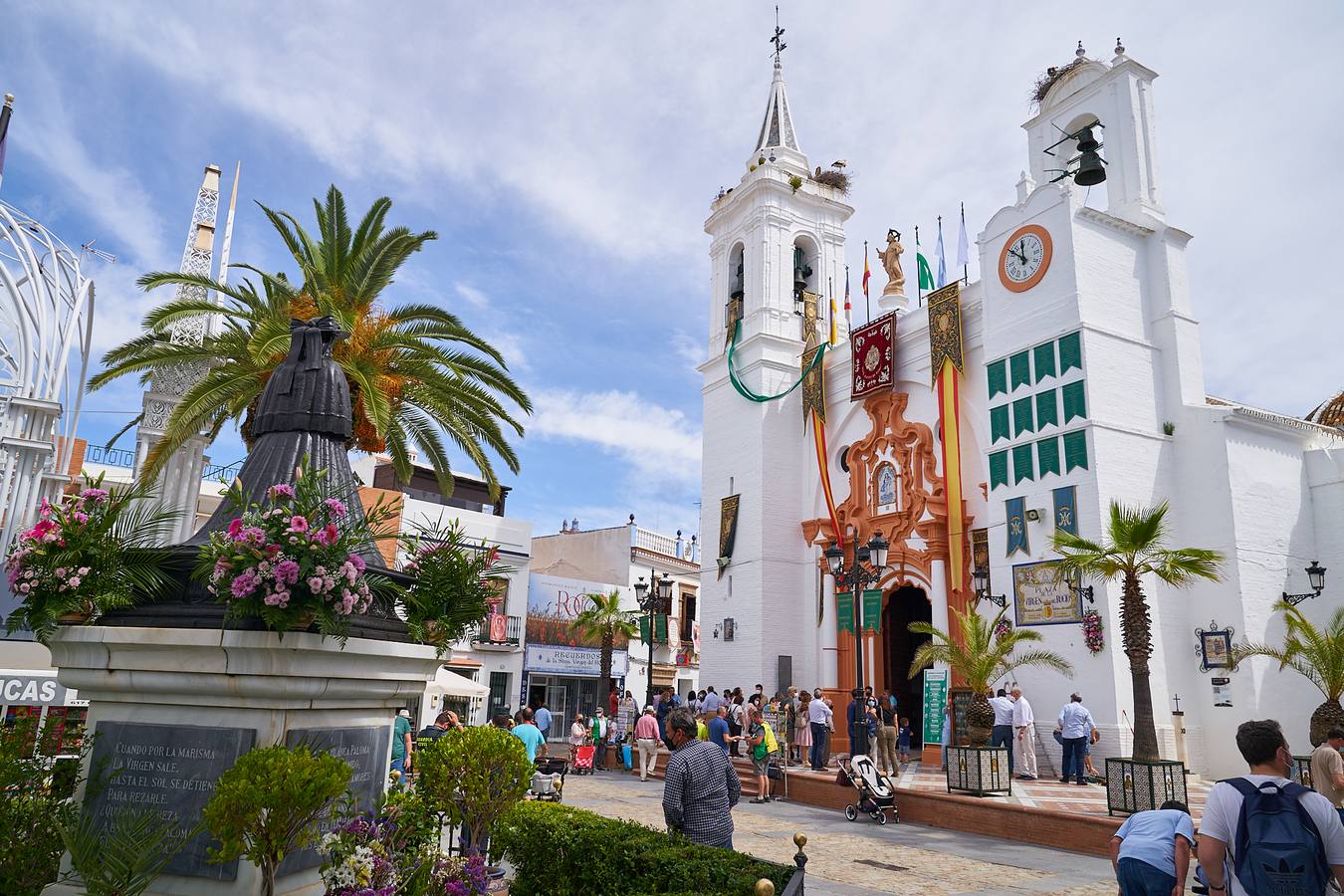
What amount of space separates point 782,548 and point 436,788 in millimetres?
19835

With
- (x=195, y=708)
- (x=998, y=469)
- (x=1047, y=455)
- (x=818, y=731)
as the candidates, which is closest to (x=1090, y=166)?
(x=1047, y=455)

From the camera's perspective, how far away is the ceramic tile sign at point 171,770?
4.65 m

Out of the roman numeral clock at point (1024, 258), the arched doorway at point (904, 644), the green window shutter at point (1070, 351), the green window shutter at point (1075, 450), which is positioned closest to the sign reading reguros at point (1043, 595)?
the green window shutter at point (1075, 450)

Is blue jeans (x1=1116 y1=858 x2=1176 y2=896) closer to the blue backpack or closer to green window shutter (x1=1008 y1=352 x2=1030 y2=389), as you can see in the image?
the blue backpack

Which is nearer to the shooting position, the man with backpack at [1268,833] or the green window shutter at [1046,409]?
the man with backpack at [1268,833]

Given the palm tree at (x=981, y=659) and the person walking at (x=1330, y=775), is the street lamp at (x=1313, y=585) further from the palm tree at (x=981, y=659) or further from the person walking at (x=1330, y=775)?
the person walking at (x=1330, y=775)

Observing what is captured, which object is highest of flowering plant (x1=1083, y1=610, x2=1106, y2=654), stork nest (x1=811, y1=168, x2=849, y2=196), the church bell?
stork nest (x1=811, y1=168, x2=849, y2=196)

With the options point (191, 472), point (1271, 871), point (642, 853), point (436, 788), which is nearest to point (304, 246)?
point (191, 472)

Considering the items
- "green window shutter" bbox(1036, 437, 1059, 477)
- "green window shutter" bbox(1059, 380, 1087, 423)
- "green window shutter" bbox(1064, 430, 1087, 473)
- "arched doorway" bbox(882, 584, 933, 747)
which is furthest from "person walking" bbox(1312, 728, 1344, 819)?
"arched doorway" bbox(882, 584, 933, 747)

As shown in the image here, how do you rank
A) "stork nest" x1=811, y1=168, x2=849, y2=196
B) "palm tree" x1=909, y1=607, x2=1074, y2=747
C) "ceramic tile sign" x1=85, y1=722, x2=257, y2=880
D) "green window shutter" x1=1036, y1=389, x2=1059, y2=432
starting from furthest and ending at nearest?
"stork nest" x1=811, y1=168, x2=849, y2=196, "green window shutter" x1=1036, y1=389, x2=1059, y2=432, "palm tree" x1=909, y1=607, x2=1074, y2=747, "ceramic tile sign" x1=85, y1=722, x2=257, y2=880

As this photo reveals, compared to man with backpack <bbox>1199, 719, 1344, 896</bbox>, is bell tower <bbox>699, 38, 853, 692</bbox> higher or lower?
higher

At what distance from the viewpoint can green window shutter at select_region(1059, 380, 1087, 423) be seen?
17.1 m

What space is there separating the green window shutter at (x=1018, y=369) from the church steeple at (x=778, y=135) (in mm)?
13105

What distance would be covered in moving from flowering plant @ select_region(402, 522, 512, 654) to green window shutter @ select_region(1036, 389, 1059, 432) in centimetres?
1459
